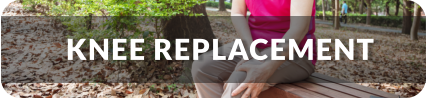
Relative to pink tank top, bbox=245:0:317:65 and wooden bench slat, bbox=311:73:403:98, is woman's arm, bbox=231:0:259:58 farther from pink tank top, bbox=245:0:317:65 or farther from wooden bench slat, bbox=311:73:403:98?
wooden bench slat, bbox=311:73:403:98

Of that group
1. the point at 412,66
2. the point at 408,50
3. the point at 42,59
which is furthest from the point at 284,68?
the point at 408,50

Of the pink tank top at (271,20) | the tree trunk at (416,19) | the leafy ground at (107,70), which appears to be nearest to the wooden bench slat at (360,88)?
the pink tank top at (271,20)

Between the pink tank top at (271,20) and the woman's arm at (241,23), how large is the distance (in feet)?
0.24

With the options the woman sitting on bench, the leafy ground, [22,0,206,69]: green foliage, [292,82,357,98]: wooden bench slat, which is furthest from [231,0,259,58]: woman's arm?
the leafy ground

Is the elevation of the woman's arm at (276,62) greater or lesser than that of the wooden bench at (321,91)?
greater

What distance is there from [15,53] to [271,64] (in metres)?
4.43

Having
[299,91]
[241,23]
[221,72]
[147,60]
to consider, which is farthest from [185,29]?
[299,91]

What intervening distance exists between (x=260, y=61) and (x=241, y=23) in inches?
14.0

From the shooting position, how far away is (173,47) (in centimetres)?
421

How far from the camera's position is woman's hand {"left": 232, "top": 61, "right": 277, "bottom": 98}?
1.42m

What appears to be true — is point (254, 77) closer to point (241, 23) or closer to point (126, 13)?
point (241, 23)

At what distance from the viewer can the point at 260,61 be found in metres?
1.57

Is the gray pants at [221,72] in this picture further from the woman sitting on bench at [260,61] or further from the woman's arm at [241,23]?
the woman's arm at [241,23]

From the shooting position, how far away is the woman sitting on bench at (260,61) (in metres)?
1.47
